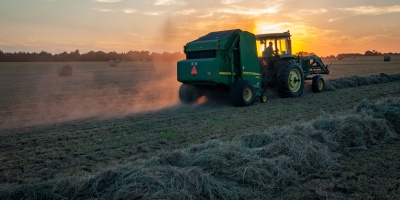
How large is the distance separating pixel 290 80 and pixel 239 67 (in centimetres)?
269

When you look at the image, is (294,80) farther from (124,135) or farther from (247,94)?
(124,135)

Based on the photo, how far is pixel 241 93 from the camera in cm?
1169

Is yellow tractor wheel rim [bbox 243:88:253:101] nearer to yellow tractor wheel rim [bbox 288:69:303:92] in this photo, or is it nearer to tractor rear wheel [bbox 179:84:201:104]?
tractor rear wheel [bbox 179:84:201:104]

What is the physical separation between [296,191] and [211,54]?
7812 millimetres

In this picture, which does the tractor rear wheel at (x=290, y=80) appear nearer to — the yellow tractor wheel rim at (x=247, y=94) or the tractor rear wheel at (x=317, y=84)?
the tractor rear wheel at (x=317, y=84)

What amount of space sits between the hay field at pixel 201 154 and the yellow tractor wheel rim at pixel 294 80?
276 centimetres

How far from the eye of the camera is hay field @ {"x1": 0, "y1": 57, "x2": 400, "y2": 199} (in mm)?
4281

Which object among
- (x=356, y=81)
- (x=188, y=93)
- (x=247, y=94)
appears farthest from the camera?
(x=356, y=81)

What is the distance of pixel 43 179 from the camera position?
5172 millimetres

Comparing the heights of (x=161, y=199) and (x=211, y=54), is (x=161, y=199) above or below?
below

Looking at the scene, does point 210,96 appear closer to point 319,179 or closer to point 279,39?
point 279,39

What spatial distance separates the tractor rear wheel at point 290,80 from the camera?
13.4 meters

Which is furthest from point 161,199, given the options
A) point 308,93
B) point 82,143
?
point 308,93

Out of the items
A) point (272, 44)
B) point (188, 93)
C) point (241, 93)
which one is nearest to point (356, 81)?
point (272, 44)
